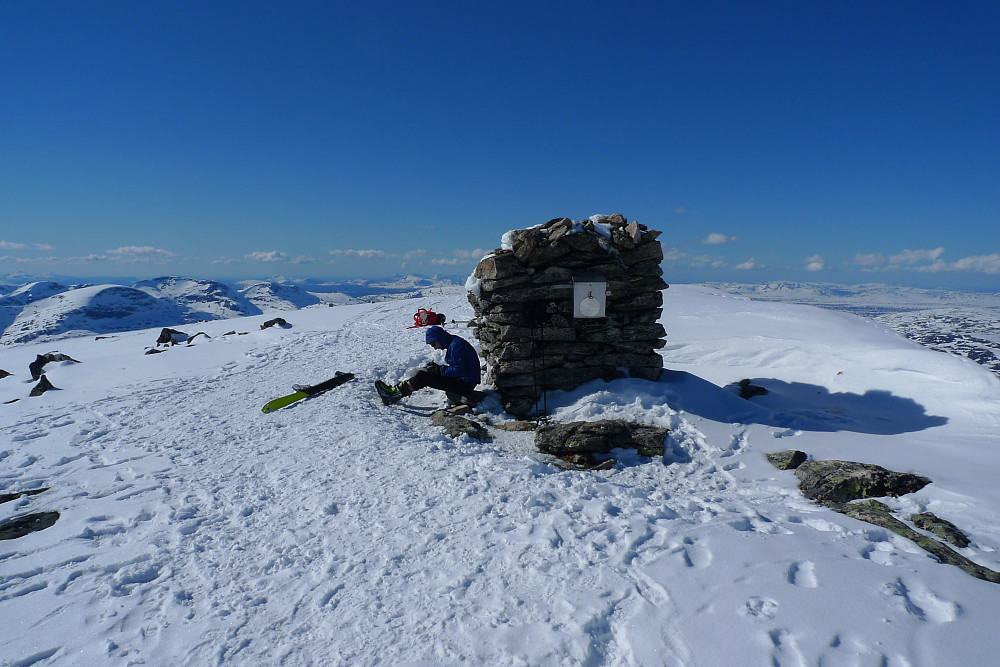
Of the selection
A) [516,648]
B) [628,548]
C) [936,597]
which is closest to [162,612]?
[516,648]

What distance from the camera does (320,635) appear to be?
13.9 feet

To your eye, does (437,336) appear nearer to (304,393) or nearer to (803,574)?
(304,393)

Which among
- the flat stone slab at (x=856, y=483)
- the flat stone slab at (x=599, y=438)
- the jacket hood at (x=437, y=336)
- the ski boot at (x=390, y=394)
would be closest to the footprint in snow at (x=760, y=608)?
the flat stone slab at (x=856, y=483)

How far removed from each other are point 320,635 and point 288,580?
1.13m

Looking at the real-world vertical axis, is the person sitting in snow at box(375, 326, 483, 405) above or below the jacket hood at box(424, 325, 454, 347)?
below

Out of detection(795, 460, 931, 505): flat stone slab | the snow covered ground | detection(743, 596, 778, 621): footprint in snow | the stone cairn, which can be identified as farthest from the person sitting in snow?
detection(743, 596, 778, 621): footprint in snow

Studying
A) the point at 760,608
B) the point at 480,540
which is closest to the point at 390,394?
the point at 480,540

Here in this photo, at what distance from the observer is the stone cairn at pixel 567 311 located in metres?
11.8

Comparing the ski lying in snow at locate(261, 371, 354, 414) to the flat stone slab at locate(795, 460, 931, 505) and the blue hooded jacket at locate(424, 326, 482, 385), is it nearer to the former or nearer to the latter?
the blue hooded jacket at locate(424, 326, 482, 385)

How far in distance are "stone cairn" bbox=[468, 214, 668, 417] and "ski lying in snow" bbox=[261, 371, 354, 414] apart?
5.09 m

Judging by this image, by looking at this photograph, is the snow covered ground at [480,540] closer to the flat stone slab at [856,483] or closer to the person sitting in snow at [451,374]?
the flat stone slab at [856,483]

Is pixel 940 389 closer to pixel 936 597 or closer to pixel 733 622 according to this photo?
pixel 936 597

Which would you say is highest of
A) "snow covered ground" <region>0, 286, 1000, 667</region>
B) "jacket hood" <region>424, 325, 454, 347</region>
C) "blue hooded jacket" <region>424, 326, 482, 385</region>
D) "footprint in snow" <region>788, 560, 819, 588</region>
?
"jacket hood" <region>424, 325, 454, 347</region>

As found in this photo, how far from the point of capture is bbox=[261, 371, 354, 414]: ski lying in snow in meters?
11.8
